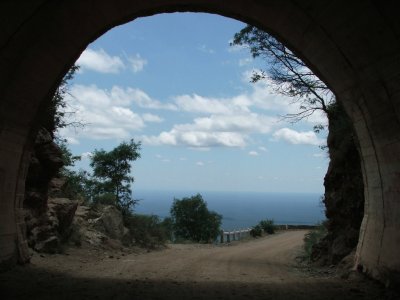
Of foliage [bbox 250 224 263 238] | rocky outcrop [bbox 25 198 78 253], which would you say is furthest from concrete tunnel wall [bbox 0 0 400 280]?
foliage [bbox 250 224 263 238]

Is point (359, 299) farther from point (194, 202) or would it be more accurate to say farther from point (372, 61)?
point (194, 202)

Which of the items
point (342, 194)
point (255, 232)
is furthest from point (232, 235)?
point (342, 194)

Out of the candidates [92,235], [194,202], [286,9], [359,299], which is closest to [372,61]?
[286,9]

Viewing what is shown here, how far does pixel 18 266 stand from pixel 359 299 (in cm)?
725

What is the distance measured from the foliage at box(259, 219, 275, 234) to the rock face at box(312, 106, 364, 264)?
23.7 meters

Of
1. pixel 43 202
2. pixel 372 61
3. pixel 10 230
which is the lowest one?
pixel 10 230

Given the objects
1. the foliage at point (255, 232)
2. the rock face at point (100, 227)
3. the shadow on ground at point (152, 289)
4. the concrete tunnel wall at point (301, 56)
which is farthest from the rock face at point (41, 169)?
Result: the foliage at point (255, 232)

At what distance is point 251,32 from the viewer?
18.6 metres

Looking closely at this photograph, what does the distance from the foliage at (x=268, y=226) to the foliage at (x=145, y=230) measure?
15.1m

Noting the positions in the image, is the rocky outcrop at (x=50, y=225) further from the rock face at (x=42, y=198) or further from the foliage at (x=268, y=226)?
the foliage at (x=268, y=226)

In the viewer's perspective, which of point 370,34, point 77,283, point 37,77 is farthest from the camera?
point 37,77

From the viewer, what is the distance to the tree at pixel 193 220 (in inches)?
1715

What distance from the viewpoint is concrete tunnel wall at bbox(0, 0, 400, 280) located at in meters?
7.61

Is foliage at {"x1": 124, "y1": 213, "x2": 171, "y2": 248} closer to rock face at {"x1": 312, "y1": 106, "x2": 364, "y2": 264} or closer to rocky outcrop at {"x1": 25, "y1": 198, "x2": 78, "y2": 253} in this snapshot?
rocky outcrop at {"x1": 25, "y1": 198, "x2": 78, "y2": 253}
